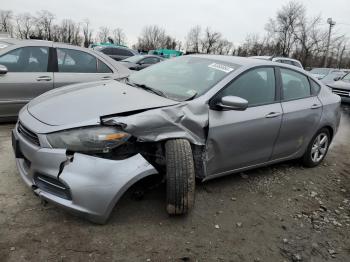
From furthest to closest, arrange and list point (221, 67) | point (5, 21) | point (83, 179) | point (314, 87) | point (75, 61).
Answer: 1. point (5, 21)
2. point (75, 61)
3. point (314, 87)
4. point (221, 67)
5. point (83, 179)

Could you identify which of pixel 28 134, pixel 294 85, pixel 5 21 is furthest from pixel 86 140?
pixel 5 21

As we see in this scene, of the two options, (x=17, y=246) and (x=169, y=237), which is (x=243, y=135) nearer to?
(x=169, y=237)

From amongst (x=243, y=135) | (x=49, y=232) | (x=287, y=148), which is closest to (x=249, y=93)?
(x=243, y=135)

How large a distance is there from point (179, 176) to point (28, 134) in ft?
4.46

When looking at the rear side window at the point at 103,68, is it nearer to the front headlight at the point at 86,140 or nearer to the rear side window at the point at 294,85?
the rear side window at the point at 294,85

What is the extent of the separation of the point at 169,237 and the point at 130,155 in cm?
78

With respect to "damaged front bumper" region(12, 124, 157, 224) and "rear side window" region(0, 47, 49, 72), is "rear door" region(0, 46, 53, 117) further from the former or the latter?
"damaged front bumper" region(12, 124, 157, 224)

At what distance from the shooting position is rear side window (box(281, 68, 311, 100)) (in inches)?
167

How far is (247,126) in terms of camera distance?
3.65 m

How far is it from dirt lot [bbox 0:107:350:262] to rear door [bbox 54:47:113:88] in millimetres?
1839

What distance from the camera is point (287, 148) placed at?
4.29m

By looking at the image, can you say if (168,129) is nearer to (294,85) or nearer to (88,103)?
(88,103)

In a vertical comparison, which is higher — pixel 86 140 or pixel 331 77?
pixel 86 140

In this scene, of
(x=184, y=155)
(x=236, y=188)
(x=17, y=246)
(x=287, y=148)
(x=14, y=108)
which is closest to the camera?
(x=17, y=246)
